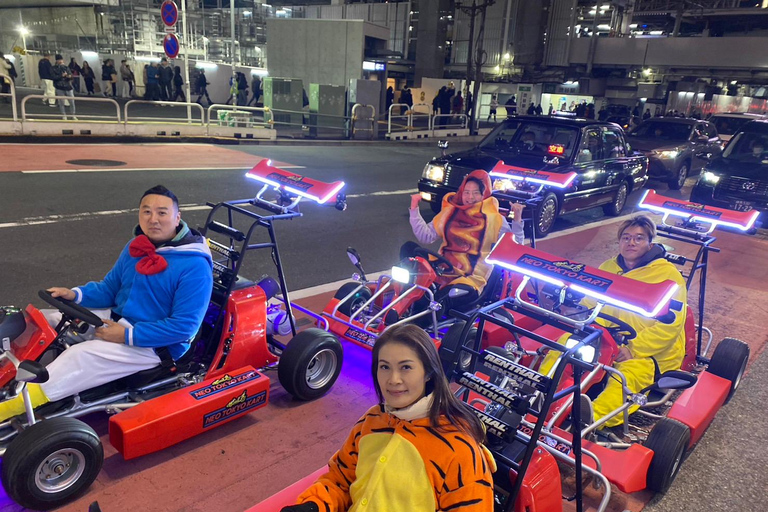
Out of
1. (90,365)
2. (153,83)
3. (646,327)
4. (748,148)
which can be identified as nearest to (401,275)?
(646,327)

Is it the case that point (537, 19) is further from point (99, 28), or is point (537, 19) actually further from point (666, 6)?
point (99, 28)

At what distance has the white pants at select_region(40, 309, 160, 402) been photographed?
10.3 ft

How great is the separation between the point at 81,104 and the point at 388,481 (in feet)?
90.7

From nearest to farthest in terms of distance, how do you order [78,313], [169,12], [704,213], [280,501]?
[280,501], [78,313], [704,213], [169,12]

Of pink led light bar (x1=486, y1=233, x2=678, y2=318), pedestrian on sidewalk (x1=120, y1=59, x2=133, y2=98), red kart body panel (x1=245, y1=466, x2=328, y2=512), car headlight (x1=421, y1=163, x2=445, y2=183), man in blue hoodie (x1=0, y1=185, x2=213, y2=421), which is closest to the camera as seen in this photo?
red kart body panel (x1=245, y1=466, x2=328, y2=512)

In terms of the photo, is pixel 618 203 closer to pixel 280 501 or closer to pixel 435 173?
pixel 435 173

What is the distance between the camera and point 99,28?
114 feet

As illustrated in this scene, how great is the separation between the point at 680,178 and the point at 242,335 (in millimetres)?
15310

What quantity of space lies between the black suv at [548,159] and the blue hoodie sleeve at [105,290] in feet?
23.0

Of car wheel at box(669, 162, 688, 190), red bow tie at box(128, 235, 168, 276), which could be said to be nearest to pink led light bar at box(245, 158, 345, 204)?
red bow tie at box(128, 235, 168, 276)

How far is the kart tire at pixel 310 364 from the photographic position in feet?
13.1

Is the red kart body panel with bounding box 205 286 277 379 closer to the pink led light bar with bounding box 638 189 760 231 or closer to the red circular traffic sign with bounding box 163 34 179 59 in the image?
the pink led light bar with bounding box 638 189 760 231

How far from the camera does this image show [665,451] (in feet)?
11.2

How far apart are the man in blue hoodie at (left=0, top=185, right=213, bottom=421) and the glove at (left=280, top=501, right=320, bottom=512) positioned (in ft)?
5.10
